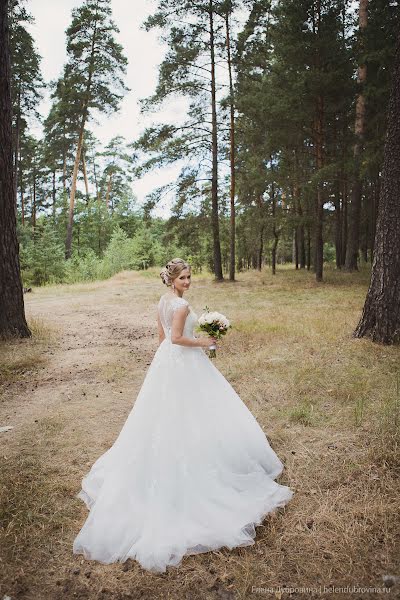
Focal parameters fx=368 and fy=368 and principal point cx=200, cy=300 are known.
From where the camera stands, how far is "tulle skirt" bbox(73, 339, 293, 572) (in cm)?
291

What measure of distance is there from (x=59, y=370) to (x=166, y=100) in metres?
16.4

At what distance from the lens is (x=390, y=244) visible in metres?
6.95

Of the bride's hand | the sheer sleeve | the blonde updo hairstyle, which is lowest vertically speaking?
the bride's hand

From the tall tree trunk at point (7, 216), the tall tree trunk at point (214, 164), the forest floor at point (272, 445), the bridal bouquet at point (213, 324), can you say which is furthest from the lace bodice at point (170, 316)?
the tall tree trunk at point (214, 164)

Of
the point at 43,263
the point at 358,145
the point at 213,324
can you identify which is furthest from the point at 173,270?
the point at 43,263

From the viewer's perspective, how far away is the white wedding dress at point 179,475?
291 centimetres

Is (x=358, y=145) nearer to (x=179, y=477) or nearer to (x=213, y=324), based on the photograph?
(x=213, y=324)

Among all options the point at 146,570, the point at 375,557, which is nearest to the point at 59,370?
the point at 146,570

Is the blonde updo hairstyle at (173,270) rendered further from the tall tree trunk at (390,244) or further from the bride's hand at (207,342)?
the tall tree trunk at (390,244)

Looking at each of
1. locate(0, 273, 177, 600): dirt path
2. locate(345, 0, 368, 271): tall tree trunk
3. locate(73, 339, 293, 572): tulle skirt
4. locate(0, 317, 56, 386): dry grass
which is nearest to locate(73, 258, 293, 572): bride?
locate(73, 339, 293, 572): tulle skirt

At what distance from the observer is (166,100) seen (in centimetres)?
1891

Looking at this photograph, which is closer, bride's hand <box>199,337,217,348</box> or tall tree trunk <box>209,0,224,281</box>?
bride's hand <box>199,337,217,348</box>

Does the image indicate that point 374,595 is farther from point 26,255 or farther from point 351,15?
point 26,255

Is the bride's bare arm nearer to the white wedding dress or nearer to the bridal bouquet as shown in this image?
the white wedding dress
